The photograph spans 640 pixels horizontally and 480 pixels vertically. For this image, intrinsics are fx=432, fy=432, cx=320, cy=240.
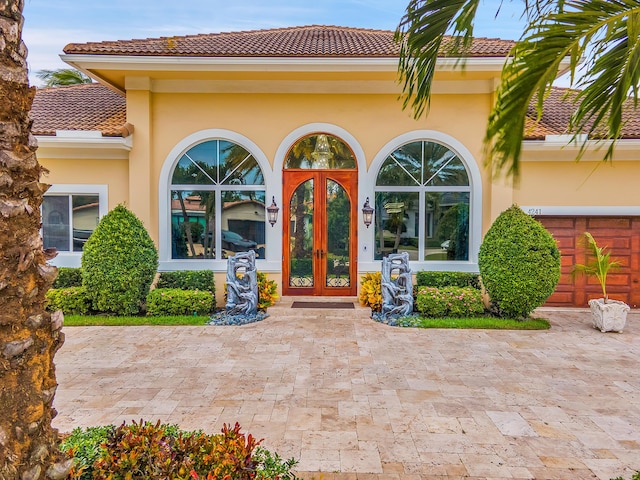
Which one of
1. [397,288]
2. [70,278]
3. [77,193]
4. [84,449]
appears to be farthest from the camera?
[77,193]

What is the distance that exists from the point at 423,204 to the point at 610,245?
5.00 meters

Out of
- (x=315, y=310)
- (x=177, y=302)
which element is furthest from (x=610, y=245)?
(x=177, y=302)

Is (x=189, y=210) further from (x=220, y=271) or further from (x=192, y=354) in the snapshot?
(x=192, y=354)

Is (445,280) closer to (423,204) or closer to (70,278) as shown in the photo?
(423,204)

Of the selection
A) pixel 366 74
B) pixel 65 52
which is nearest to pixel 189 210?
pixel 65 52

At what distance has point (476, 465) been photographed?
13.8 feet

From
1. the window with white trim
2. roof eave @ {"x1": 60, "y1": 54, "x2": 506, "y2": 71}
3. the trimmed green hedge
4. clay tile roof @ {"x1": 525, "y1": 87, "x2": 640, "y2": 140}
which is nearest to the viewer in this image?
roof eave @ {"x1": 60, "y1": 54, "x2": 506, "y2": 71}

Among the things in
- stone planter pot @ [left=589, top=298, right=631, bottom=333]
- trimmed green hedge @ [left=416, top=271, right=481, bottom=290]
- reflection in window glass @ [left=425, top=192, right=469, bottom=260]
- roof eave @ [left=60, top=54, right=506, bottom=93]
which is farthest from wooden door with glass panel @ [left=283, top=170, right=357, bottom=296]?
stone planter pot @ [left=589, top=298, right=631, bottom=333]

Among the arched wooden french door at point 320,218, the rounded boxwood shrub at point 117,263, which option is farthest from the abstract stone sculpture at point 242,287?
the rounded boxwood shrub at point 117,263

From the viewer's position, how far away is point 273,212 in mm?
11039

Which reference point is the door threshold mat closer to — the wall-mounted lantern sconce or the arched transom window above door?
the wall-mounted lantern sconce

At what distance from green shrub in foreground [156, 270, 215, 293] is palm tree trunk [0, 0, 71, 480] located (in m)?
8.86

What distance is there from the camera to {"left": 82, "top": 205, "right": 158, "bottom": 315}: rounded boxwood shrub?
9656 mm

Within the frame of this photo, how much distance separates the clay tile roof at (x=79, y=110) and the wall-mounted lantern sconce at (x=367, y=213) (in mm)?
6231
